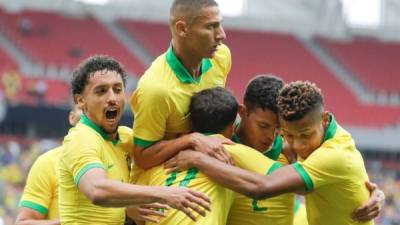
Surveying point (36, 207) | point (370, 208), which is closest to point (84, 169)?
point (370, 208)

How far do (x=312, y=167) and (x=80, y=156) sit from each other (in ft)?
3.96

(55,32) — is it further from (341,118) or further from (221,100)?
(221,100)

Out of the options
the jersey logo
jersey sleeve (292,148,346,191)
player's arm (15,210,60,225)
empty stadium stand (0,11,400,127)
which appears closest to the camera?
jersey sleeve (292,148,346,191)

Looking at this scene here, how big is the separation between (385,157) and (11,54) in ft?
39.5

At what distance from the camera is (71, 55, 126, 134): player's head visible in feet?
19.4

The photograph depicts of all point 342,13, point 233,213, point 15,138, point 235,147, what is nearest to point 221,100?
point 235,147

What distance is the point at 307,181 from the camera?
18.5 feet

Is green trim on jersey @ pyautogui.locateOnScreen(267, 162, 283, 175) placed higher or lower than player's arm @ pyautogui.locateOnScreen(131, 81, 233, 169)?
lower

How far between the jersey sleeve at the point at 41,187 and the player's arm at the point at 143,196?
1848 mm

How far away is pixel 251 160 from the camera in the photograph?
19.1 feet

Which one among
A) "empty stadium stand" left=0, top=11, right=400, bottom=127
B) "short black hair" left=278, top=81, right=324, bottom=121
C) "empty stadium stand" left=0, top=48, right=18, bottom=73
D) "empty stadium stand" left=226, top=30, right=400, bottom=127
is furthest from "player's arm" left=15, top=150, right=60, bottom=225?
"empty stadium stand" left=226, top=30, right=400, bottom=127

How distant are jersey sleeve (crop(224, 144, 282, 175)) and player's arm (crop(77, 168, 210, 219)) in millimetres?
531

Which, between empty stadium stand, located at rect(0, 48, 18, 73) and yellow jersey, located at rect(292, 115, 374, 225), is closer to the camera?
yellow jersey, located at rect(292, 115, 374, 225)

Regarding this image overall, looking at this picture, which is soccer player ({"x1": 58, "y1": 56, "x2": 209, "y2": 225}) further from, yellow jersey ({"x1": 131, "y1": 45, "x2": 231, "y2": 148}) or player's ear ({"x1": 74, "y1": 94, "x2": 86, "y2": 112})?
yellow jersey ({"x1": 131, "y1": 45, "x2": 231, "y2": 148})
